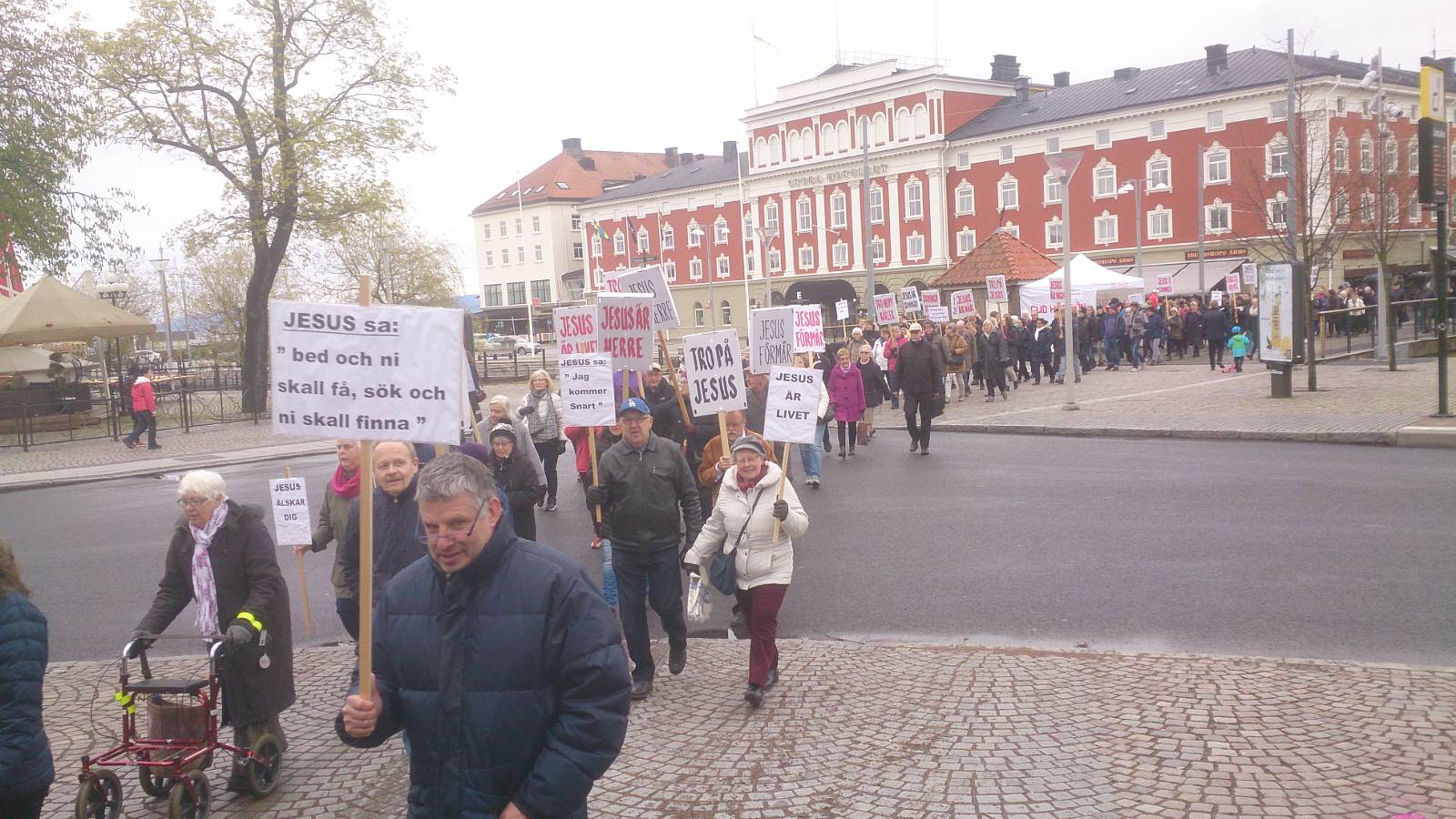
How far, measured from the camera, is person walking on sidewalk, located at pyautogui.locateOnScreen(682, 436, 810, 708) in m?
6.55

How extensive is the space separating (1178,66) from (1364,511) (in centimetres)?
6125

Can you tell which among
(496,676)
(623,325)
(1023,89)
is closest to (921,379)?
(623,325)

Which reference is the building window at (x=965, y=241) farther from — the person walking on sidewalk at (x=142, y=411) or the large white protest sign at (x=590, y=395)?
the large white protest sign at (x=590, y=395)

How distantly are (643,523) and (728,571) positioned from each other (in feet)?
2.42

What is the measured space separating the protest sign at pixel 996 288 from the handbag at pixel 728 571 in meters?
26.8

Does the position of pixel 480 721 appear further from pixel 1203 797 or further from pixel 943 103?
pixel 943 103

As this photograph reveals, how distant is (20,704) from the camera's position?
4191mm

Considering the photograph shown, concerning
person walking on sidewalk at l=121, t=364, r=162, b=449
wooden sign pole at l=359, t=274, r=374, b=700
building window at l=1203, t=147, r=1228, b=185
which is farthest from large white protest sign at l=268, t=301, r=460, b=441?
building window at l=1203, t=147, r=1228, b=185

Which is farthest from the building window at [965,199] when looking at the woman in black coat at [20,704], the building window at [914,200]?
the woman in black coat at [20,704]

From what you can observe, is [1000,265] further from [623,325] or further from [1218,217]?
[1218,217]

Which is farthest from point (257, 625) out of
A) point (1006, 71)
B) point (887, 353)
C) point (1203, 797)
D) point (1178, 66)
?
point (1006, 71)

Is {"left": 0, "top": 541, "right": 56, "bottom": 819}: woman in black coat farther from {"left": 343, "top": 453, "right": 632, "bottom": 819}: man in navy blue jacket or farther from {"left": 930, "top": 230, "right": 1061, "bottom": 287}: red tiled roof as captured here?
{"left": 930, "top": 230, "right": 1061, "bottom": 287}: red tiled roof

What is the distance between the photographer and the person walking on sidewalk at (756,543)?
655 cm

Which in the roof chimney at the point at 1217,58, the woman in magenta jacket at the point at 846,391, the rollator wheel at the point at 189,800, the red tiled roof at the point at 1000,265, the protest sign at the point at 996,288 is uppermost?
the roof chimney at the point at 1217,58
